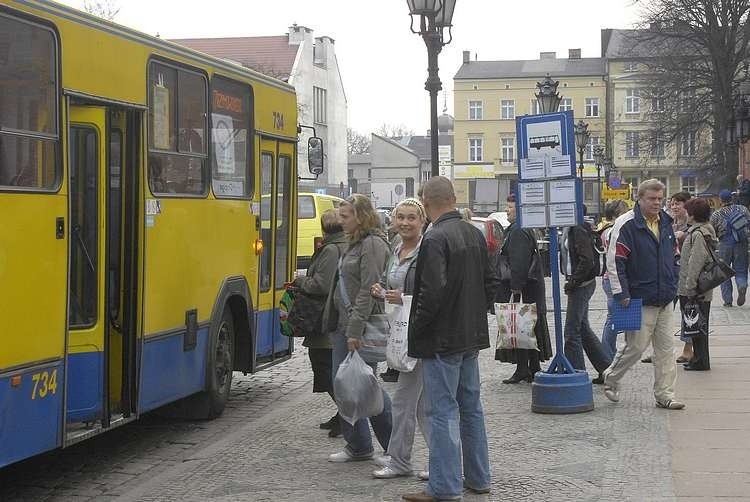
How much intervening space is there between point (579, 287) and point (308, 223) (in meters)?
19.0

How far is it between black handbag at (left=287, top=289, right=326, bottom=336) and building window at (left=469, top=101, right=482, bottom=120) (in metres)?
103

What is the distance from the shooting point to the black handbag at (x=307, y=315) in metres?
8.98

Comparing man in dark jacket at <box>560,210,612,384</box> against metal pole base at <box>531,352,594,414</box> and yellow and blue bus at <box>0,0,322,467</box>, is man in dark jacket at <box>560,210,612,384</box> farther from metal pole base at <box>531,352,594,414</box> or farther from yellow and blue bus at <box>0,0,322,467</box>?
yellow and blue bus at <box>0,0,322,467</box>

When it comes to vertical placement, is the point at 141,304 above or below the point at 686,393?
above

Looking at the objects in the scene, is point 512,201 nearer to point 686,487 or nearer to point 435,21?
point 435,21

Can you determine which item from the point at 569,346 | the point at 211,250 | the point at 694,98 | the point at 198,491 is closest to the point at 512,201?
the point at 569,346

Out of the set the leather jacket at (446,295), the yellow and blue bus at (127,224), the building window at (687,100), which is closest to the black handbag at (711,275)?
the yellow and blue bus at (127,224)

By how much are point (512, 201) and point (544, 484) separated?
5.79m

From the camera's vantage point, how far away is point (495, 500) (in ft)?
23.5

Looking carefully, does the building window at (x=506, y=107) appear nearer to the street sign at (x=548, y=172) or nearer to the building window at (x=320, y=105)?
the building window at (x=320, y=105)

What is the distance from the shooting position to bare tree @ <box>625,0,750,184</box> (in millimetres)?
52344

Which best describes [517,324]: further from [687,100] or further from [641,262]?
[687,100]

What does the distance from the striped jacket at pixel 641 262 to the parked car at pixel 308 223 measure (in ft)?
60.5

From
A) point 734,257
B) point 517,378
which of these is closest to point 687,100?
point 734,257
